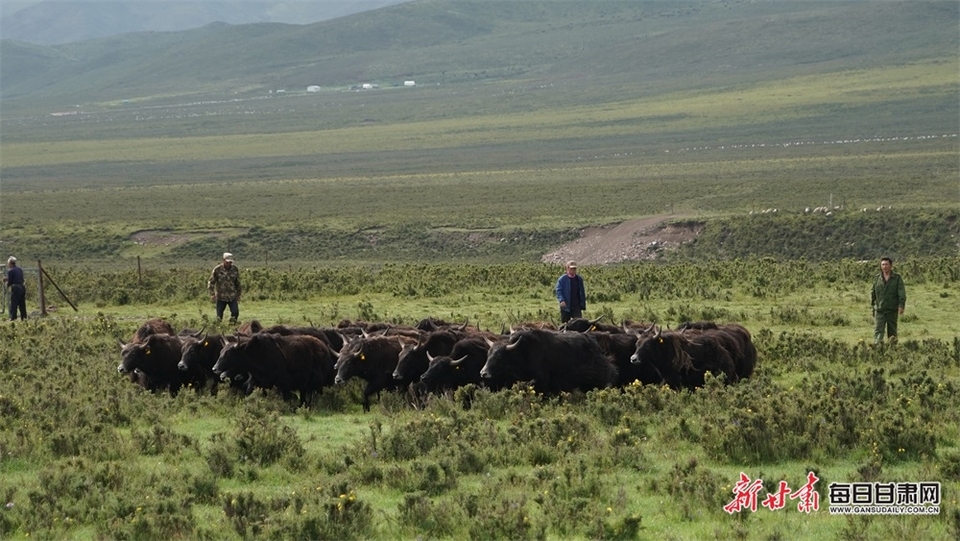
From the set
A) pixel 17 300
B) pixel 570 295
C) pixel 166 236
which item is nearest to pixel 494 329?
pixel 570 295

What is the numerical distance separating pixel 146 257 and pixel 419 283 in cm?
2648

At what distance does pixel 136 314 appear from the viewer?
82.4 feet

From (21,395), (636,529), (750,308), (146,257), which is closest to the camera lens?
(636,529)

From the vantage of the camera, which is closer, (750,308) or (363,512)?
(363,512)

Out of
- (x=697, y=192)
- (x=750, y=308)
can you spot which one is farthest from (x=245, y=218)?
(x=750, y=308)

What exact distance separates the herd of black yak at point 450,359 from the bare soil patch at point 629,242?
29.3 m

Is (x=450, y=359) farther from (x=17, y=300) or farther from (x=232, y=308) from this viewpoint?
(x=17, y=300)

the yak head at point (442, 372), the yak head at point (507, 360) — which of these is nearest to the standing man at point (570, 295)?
the yak head at point (507, 360)

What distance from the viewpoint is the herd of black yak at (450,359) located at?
1517 centimetres

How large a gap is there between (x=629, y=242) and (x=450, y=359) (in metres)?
33.4

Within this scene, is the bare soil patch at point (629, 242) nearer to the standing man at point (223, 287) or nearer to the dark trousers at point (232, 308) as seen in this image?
the dark trousers at point (232, 308)

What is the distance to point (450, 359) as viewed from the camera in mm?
15281

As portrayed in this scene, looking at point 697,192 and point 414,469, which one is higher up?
point 414,469

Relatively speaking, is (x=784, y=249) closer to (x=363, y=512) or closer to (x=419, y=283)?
(x=419, y=283)
